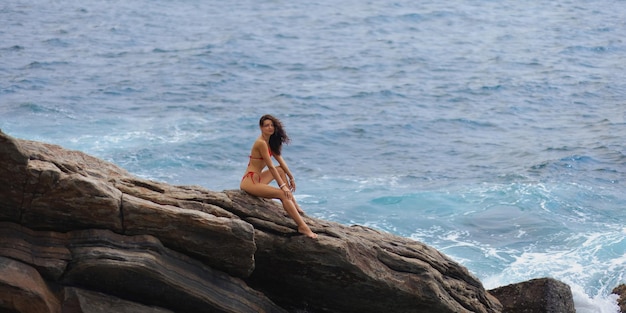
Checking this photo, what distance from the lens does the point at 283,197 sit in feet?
51.0

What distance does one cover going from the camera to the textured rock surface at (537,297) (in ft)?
61.1

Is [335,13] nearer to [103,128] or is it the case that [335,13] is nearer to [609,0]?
[609,0]

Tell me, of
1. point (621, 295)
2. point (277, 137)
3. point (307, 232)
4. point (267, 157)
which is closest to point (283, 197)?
point (307, 232)

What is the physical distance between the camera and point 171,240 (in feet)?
47.1

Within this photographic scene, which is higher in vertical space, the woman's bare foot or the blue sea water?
the woman's bare foot

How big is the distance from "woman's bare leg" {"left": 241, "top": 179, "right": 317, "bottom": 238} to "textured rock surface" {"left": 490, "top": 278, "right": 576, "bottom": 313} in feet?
17.4

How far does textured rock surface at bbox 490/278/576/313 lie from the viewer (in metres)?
18.6

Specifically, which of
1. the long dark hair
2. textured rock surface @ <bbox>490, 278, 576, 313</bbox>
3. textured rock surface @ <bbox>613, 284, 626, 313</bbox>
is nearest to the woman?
the long dark hair

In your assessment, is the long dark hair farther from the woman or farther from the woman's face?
the woman's face

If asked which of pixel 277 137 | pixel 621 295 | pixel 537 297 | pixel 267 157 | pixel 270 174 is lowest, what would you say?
pixel 621 295

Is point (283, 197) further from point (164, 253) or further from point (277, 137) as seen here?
point (164, 253)

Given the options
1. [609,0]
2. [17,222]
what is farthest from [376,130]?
[609,0]

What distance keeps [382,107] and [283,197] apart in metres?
27.6

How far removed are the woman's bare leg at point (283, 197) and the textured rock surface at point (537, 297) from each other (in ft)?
17.4
